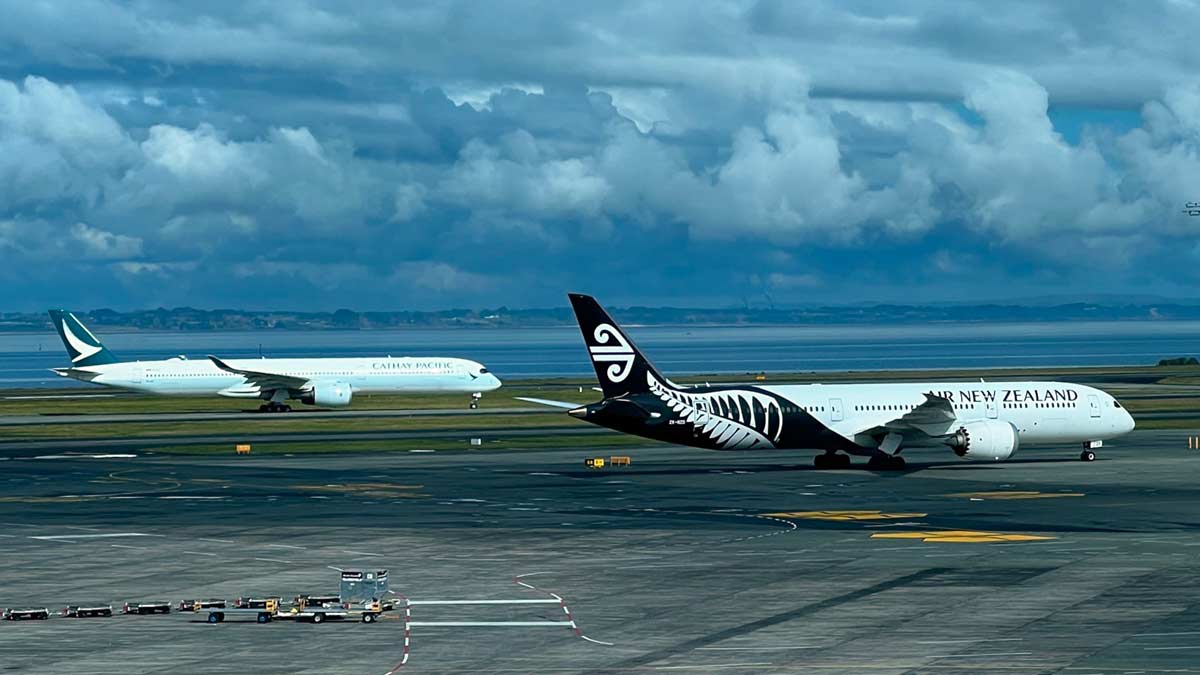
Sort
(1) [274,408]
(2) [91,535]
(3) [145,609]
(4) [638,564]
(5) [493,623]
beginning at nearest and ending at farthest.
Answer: (5) [493,623] → (3) [145,609] → (4) [638,564] → (2) [91,535] → (1) [274,408]

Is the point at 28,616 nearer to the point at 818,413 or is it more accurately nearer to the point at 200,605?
the point at 200,605

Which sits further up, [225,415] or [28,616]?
[225,415]

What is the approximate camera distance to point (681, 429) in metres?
71.5

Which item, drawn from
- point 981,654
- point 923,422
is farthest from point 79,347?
point 981,654

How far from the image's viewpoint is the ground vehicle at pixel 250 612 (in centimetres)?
3372

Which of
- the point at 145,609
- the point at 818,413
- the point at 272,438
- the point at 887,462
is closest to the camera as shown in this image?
the point at 145,609

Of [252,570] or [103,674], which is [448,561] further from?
[103,674]

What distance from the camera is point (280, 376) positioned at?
134 m

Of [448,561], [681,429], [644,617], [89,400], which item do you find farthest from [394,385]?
[644,617]

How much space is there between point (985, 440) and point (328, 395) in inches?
2825

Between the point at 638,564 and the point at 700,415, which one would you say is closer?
the point at 638,564

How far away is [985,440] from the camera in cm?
7256

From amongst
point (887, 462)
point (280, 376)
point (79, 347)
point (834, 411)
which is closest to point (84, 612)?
point (834, 411)

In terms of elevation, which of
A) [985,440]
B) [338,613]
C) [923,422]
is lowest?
[338,613]
